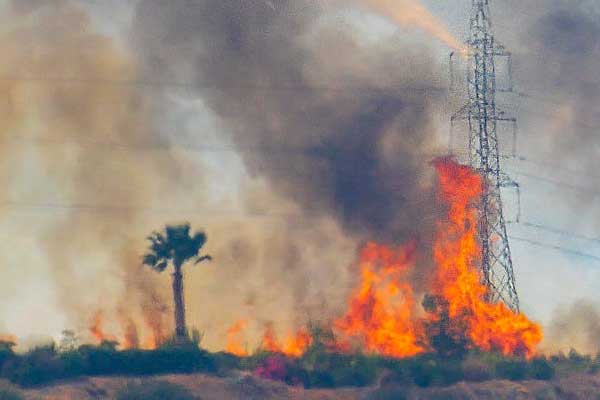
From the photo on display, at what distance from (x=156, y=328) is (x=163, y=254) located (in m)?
6.03

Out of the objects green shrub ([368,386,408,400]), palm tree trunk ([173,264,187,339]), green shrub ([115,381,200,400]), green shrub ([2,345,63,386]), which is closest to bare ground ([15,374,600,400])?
green shrub ([368,386,408,400])

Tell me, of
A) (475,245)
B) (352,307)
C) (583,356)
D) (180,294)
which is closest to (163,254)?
(180,294)

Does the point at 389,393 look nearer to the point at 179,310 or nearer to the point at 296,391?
the point at 296,391

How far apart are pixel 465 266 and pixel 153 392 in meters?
29.8

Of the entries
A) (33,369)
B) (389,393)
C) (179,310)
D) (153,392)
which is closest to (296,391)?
(389,393)

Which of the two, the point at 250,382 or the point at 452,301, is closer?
the point at 250,382

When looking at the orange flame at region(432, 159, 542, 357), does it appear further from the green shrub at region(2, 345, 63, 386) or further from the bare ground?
the green shrub at region(2, 345, 63, 386)

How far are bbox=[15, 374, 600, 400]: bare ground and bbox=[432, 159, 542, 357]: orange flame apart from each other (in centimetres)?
649

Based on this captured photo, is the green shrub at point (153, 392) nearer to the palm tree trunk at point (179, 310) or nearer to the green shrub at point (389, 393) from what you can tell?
the palm tree trunk at point (179, 310)

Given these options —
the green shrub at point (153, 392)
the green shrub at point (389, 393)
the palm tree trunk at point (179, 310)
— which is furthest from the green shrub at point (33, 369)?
the green shrub at point (389, 393)

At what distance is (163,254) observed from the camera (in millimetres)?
119688

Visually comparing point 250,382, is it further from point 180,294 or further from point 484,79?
point 484,79

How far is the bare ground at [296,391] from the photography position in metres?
104

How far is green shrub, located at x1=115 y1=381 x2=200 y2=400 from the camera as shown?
102062 millimetres
